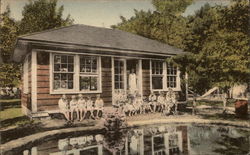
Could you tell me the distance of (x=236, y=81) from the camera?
886cm

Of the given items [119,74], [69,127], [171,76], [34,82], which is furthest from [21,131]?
[171,76]

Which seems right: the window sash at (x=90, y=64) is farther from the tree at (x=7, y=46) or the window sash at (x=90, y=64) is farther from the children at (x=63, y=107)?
the tree at (x=7, y=46)

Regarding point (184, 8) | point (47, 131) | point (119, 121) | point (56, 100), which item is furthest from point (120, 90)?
point (184, 8)

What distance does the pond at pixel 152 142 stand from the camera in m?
5.52

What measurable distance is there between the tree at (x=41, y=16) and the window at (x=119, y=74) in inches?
527

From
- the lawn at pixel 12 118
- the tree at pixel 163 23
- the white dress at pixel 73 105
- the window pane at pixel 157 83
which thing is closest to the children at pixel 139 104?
the white dress at pixel 73 105

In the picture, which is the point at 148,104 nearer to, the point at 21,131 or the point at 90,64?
the point at 90,64

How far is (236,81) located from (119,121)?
4.80 meters

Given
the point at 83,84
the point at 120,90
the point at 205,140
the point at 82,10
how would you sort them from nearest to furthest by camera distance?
the point at 205,140, the point at 82,10, the point at 120,90, the point at 83,84

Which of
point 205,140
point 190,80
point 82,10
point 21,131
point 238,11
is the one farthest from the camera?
point 190,80

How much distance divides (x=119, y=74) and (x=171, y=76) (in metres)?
3.27

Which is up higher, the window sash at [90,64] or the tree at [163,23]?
the tree at [163,23]

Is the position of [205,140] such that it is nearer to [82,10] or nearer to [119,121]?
[119,121]

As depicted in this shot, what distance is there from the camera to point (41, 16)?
22.2 metres
